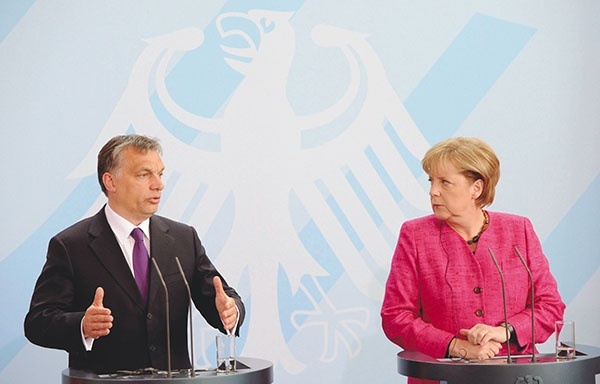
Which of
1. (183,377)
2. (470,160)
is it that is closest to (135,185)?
(183,377)

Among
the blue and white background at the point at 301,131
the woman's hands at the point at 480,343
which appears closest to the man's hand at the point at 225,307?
the woman's hands at the point at 480,343

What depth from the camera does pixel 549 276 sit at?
143 inches

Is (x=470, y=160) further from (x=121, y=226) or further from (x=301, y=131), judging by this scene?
(x=301, y=131)

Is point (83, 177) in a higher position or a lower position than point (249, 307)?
higher

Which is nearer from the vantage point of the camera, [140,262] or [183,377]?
[183,377]

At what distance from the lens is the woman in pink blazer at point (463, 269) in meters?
3.55

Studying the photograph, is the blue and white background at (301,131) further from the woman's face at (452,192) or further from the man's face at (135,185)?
the woman's face at (452,192)

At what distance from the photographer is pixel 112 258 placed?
3516mm

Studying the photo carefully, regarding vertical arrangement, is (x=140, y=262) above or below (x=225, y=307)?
above

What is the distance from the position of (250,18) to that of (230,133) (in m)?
0.58

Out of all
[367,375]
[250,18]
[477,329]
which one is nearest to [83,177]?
[250,18]

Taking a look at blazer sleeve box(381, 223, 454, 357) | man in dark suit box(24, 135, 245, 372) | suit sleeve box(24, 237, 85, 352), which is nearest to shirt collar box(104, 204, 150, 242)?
man in dark suit box(24, 135, 245, 372)

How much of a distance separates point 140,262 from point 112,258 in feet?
0.33

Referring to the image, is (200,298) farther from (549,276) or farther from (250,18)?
(250,18)
